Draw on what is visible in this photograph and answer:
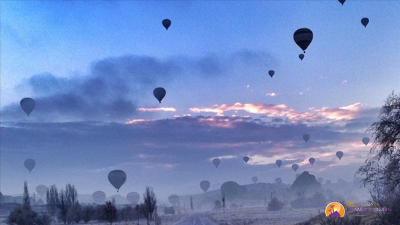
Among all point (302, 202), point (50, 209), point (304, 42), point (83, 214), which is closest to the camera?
point (304, 42)

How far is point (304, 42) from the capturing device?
191 ft

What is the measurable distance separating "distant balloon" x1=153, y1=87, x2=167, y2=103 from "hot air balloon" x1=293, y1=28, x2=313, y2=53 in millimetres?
37479

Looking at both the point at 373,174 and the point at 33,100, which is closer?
the point at 373,174

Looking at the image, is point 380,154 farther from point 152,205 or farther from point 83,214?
point 83,214

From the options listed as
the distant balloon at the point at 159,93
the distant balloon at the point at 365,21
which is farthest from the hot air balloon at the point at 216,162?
the distant balloon at the point at 365,21

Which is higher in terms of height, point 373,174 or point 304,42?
point 304,42

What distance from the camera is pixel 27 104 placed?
10169cm

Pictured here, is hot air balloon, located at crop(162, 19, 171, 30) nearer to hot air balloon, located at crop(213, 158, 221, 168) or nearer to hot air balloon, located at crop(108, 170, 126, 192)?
hot air balloon, located at crop(108, 170, 126, 192)

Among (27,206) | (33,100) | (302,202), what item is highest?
(33,100)

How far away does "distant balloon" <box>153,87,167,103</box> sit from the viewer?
8754 centimetres

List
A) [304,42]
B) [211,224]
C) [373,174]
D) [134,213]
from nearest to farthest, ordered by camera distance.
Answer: [373,174] → [304,42] → [211,224] → [134,213]

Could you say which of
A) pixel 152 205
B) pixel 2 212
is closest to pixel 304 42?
pixel 152 205

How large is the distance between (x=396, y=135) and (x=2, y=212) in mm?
198718

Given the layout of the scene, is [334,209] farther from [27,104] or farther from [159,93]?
[27,104]
